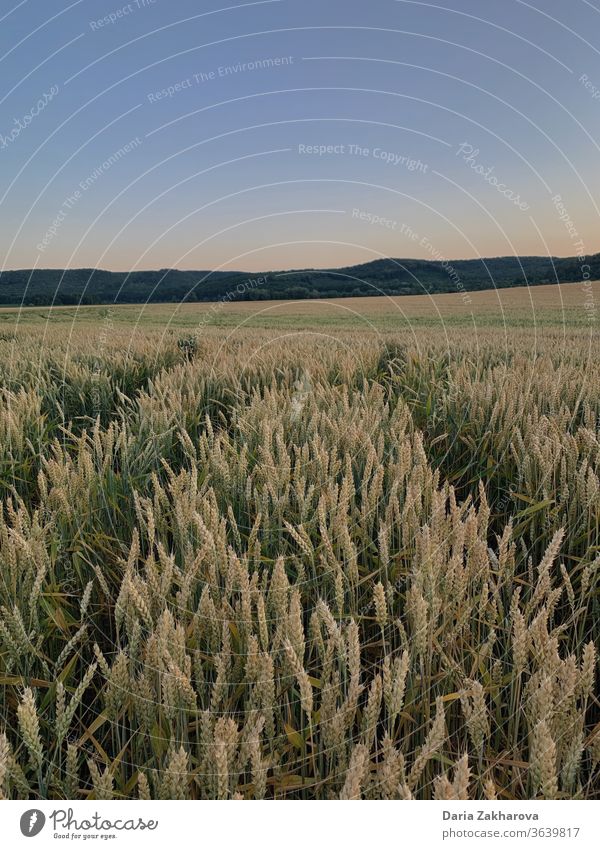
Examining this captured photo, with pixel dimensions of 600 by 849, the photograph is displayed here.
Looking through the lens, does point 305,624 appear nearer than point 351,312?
Yes

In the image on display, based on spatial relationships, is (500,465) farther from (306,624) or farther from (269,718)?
(269,718)

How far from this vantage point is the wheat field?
92 centimetres

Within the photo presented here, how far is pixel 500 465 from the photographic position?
243cm

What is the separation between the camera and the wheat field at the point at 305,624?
920 millimetres

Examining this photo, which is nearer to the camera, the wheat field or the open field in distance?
the wheat field

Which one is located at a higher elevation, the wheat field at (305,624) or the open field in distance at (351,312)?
the open field in distance at (351,312)

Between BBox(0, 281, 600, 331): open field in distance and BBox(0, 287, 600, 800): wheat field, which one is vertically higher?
BBox(0, 281, 600, 331): open field in distance

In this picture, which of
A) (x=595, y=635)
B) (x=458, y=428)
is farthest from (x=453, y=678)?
(x=458, y=428)

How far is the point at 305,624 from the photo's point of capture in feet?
4.77

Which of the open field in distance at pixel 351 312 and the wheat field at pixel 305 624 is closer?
the wheat field at pixel 305 624
